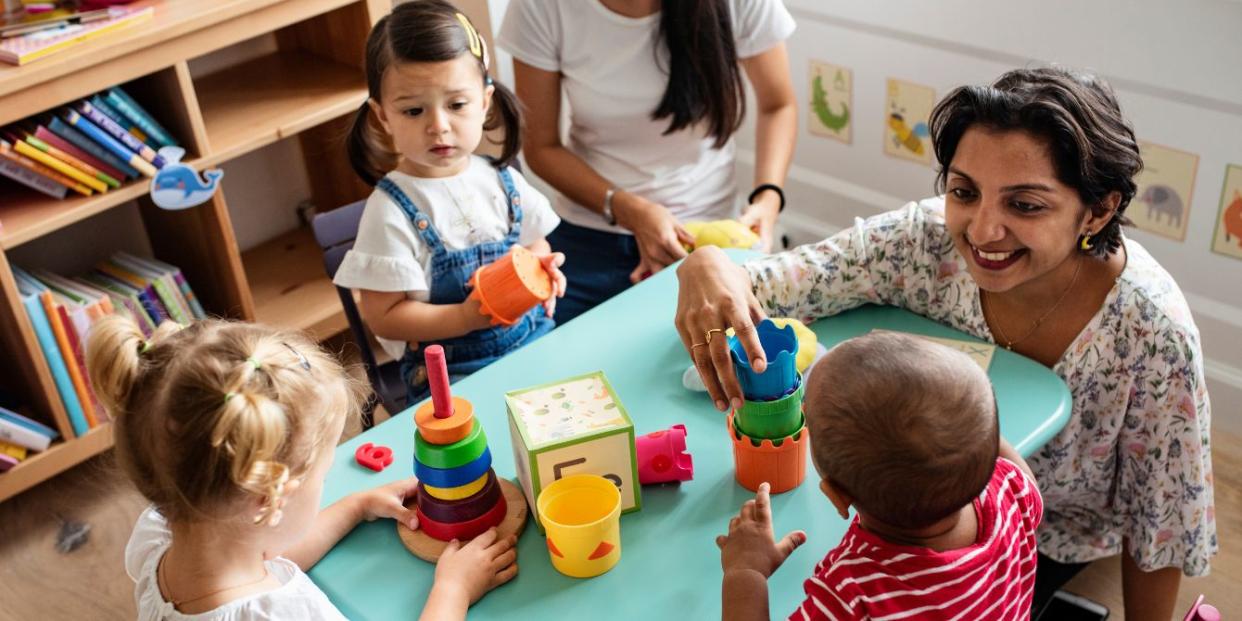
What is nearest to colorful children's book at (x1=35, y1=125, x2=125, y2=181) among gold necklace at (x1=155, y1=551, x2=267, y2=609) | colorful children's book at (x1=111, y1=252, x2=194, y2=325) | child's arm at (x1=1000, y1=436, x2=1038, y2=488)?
colorful children's book at (x1=111, y1=252, x2=194, y2=325)

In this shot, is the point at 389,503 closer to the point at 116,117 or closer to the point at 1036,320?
the point at 1036,320

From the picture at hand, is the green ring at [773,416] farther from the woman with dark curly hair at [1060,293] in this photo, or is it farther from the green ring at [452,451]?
the green ring at [452,451]

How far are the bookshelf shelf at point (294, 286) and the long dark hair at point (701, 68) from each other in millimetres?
1075

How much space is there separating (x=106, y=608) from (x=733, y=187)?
1.55 meters

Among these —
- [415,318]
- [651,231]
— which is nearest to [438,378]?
[415,318]

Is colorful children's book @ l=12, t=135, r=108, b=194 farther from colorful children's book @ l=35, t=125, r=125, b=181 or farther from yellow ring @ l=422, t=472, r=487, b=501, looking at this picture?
yellow ring @ l=422, t=472, r=487, b=501

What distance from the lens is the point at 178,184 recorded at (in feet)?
8.23

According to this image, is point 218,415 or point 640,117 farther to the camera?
point 640,117

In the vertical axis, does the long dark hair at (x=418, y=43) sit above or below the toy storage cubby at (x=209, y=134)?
above

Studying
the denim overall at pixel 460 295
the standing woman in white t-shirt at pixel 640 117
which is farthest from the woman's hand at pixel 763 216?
the denim overall at pixel 460 295

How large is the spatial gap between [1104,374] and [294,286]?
6.75 feet

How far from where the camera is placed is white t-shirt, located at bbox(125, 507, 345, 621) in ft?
4.10

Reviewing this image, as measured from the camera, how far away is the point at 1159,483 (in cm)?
163

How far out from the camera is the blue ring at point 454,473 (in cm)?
132
